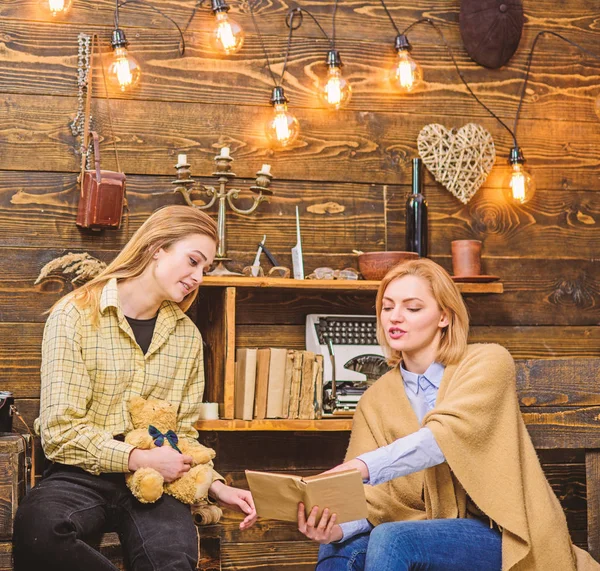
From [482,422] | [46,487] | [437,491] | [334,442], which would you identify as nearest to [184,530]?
[46,487]

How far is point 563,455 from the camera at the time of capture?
10.5ft

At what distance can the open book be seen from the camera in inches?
71.4

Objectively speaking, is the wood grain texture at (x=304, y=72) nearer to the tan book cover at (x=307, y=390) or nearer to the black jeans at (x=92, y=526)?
the tan book cover at (x=307, y=390)

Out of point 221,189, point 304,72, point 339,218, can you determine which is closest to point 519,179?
point 339,218

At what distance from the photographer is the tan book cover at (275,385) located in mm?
2711

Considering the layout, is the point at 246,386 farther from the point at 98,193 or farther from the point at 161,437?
the point at 98,193

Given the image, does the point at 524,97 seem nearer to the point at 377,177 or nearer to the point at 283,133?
the point at 377,177

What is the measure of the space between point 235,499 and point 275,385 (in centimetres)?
53

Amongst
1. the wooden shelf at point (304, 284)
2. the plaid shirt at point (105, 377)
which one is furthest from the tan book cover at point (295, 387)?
the plaid shirt at point (105, 377)

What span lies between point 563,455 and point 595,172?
1.12 metres

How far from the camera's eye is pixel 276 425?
2.68m

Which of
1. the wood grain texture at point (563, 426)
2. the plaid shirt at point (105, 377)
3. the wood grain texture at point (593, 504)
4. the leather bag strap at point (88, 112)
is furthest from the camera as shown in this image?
the leather bag strap at point (88, 112)

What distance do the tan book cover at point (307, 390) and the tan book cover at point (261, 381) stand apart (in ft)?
0.39

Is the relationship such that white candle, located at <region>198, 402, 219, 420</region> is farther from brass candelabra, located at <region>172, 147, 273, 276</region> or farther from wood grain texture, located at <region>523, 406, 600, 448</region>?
wood grain texture, located at <region>523, 406, 600, 448</region>
